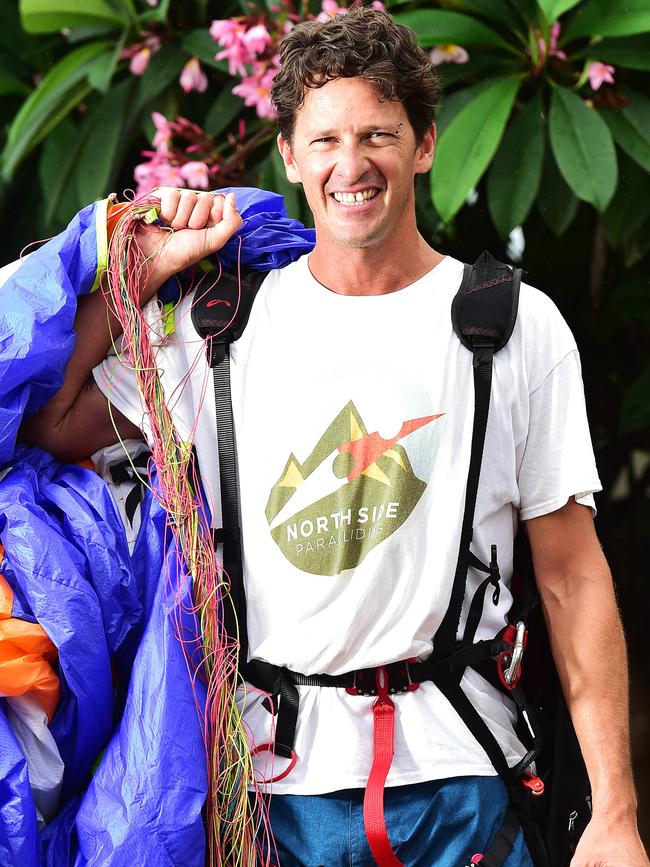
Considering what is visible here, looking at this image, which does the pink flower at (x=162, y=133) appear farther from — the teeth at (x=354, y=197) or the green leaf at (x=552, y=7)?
the teeth at (x=354, y=197)

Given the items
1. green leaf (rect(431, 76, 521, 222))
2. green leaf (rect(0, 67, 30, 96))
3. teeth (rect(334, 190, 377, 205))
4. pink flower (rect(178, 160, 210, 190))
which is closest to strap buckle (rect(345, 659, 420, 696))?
teeth (rect(334, 190, 377, 205))

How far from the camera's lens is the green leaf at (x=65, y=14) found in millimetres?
2611

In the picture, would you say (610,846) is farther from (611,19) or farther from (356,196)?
(611,19)

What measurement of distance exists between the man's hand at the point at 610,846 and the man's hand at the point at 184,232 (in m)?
0.95

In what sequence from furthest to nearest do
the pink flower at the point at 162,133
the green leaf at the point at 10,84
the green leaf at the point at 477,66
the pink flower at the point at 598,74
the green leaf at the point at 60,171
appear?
the green leaf at the point at 10,84 < the green leaf at the point at 60,171 < the pink flower at the point at 162,133 < the green leaf at the point at 477,66 < the pink flower at the point at 598,74

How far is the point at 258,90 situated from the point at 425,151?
0.96 meters

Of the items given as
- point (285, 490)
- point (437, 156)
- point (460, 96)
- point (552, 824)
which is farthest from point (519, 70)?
point (552, 824)

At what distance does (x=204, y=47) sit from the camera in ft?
8.73

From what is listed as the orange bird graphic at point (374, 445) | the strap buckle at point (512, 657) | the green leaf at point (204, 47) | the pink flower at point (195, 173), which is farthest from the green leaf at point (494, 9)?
the strap buckle at point (512, 657)

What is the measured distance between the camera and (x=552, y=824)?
65.6 inches

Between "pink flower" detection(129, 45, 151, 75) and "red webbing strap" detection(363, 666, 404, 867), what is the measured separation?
1.71 m

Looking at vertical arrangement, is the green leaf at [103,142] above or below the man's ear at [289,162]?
above

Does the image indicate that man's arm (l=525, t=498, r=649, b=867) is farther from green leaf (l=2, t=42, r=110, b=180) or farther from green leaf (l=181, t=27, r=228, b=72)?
green leaf (l=2, t=42, r=110, b=180)

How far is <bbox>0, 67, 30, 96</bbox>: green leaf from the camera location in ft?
9.53
